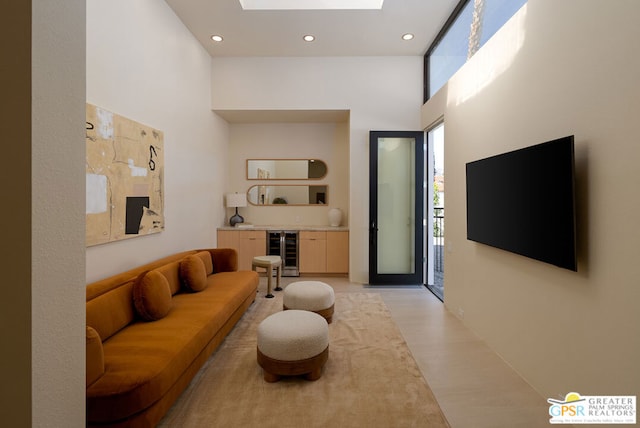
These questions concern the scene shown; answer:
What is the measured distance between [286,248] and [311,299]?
2266 millimetres

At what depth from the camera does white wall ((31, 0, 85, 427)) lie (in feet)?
2.50

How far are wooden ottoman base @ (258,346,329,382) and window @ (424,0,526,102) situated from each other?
3.20 meters

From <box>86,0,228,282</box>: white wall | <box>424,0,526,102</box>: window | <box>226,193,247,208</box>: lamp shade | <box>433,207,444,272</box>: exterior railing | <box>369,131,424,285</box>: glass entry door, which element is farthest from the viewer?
<box>433,207,444,272</box>: exterior railing

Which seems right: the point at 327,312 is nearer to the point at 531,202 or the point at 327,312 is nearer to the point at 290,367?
the point at 290,367

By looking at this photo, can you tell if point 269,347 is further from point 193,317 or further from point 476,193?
point 476,193

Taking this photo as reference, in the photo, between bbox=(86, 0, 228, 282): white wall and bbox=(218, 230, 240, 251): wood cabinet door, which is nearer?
bbox=(86, 0, 228, 282): white wall

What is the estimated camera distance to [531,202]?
2.14 metres

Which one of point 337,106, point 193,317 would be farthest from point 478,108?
point 193,317

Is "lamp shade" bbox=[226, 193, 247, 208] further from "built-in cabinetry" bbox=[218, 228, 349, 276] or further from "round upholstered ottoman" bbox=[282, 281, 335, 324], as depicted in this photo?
"round upholstered ottoman" bbox=[282, 281, 335, 324]

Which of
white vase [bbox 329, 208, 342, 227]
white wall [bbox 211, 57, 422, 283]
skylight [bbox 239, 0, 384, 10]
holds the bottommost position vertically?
white vase [bbox 329, 208, 342, 227]

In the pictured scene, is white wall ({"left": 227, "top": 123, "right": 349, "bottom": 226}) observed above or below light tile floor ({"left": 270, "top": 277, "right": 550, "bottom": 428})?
above

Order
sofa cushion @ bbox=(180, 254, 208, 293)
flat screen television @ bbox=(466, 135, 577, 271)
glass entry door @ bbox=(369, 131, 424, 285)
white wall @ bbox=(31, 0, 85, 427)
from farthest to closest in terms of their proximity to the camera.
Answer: glass entry door @ bbox=(369, 131, 424, 285) < sofa cushion @ bbox=(180, 254, 208, 293) < flat screen television @ bbox=(466, 135, 577, 271) < white wall @ bbox=(31, 0, 85, 427)

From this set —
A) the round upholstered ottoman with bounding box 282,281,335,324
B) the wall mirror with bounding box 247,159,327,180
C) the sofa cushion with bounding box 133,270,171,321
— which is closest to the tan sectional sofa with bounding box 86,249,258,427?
the sofa cushion with bounding box 133,270,171,321

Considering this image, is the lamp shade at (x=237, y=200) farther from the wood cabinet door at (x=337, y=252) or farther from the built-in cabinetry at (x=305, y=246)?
the wood cabinet door at (x=337, y=252)
